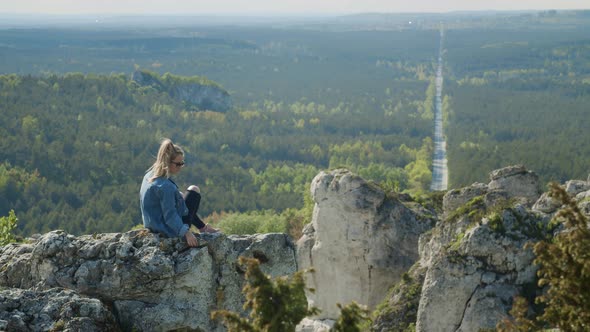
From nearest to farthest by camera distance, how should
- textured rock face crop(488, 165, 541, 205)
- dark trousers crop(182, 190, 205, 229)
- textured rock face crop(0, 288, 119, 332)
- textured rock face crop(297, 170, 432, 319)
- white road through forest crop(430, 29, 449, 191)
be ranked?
textured rock face crop(0, 288, 119, 332) < dark trousers crop(182, 190, 205, 229) < textured rock face crop(297, 170, 432, 319) < textured rock face crop(488, 165, 541, 205) < white road through forest crop(430, 29, 449, 191)

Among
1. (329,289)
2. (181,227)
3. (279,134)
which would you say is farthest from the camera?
(279,134)

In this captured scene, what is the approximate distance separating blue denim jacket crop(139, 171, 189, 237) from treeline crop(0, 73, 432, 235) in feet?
268

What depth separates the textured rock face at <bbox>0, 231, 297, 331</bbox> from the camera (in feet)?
58.9

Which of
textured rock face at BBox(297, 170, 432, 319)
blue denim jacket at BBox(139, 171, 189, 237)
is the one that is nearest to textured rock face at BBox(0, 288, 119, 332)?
blue denim jacket at BBox(139, 171, 189, 237)

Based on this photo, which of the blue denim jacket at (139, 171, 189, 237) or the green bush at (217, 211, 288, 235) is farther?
the green bush at (217, 211, 288, 235)

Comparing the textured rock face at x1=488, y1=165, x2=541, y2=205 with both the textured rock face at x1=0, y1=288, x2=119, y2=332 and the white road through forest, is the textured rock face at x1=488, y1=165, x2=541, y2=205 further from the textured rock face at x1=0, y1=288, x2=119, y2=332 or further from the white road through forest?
the white road through forest

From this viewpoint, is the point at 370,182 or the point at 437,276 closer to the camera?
the point at 437,276

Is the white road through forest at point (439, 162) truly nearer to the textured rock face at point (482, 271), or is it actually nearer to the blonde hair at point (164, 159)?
the textured rock face at point (482, 271)

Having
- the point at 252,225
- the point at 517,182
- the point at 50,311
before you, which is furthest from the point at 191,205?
the point at 252,225

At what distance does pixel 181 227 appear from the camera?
58.6ft

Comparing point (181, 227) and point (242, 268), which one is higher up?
point (181, 227)

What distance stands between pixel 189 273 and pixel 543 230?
40.6 ft

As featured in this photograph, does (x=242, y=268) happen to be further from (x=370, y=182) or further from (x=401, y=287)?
(x=370, y=182)

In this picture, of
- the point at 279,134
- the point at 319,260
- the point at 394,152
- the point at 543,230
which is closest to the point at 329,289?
the point at 319,260
